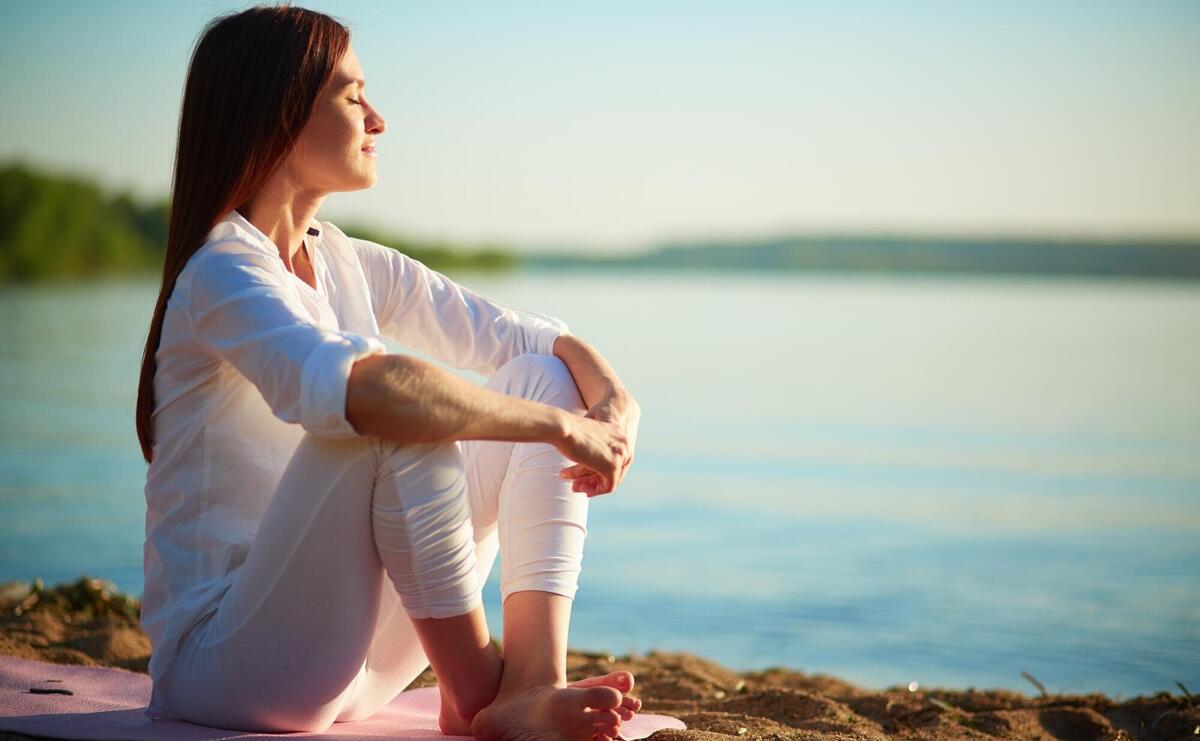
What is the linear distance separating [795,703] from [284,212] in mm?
1541

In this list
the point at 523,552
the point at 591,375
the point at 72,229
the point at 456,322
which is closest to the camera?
the point at 523,552

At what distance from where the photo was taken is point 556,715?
1.81 metres

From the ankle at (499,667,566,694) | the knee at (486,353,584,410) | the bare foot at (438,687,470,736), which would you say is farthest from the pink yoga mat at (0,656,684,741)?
the knee at (486,353,584,410)

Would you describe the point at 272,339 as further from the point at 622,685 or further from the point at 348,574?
the point at 622,685

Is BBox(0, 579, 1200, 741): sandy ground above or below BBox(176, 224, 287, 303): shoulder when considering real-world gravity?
below

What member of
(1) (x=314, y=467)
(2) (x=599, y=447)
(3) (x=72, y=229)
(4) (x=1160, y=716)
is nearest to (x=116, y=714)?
(1) (x=314, y=467)

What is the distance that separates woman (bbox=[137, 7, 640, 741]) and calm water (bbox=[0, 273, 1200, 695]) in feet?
7.18

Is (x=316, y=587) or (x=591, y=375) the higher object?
(x=591, y=375)

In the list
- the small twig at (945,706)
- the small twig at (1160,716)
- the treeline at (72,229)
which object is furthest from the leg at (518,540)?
the treeline at (72,229)

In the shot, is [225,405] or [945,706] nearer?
[225,405]

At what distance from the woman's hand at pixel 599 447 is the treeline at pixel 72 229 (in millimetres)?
21586

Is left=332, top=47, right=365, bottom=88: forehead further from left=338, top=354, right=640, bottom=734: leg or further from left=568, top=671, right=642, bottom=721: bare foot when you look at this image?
left=568, top=671, right=642, bottom=721: bare foot

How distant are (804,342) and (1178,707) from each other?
48.0 feet

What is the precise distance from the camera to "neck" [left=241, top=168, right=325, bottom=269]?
6.57 feet
